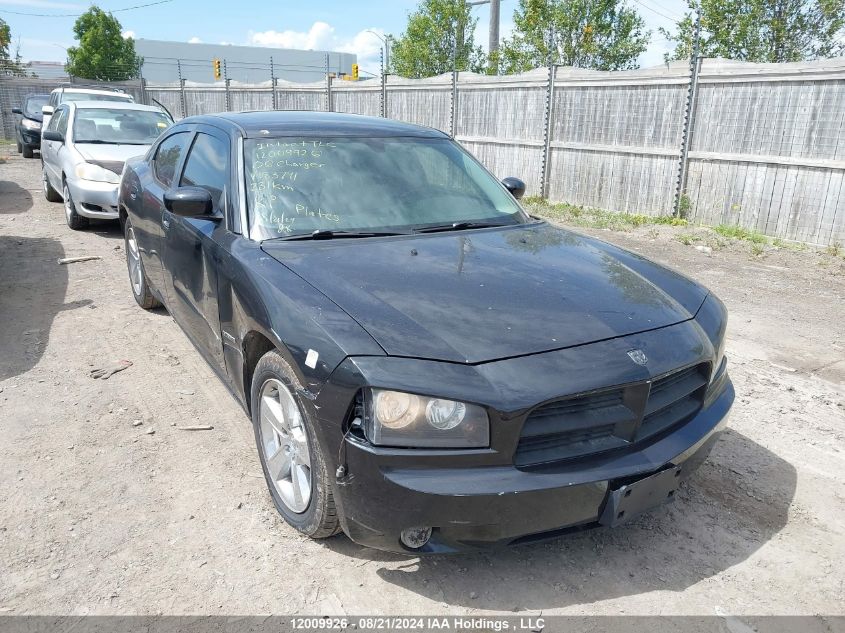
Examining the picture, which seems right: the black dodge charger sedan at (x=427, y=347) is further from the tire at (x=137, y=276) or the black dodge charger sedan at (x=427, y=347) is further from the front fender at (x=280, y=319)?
the tire at (x=137, y=276)

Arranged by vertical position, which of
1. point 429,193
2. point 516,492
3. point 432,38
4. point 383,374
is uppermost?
point 432,38

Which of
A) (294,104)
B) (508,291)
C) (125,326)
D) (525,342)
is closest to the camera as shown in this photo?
(525,342)

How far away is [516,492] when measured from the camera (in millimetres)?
2256

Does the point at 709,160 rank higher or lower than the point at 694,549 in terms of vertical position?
higher

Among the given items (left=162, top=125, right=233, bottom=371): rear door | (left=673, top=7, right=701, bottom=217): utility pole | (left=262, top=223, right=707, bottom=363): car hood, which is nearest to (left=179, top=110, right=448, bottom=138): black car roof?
(left=162, top=125, right=233, bottom=371): rear door

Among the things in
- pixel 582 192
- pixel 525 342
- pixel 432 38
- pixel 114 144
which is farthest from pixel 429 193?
pixel 432 38

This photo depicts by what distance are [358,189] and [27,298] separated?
4303 millimetres

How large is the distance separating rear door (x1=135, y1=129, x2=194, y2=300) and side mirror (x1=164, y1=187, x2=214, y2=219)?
0.95 metres

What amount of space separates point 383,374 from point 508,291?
821mm

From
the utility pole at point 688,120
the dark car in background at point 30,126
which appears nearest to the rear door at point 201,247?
the utility pole at point 688,120

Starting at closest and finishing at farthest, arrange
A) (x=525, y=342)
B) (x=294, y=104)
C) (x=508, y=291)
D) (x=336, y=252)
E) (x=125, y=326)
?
(x=525, y=342)
(x=508, y=291)
(x=336, y=252)
(x=125, y=326)
(x=294, y=104)

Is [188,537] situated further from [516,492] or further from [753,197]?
[753,197]

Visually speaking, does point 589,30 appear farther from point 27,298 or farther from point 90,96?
point 27,298

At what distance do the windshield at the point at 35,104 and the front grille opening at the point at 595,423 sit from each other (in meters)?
20.2
